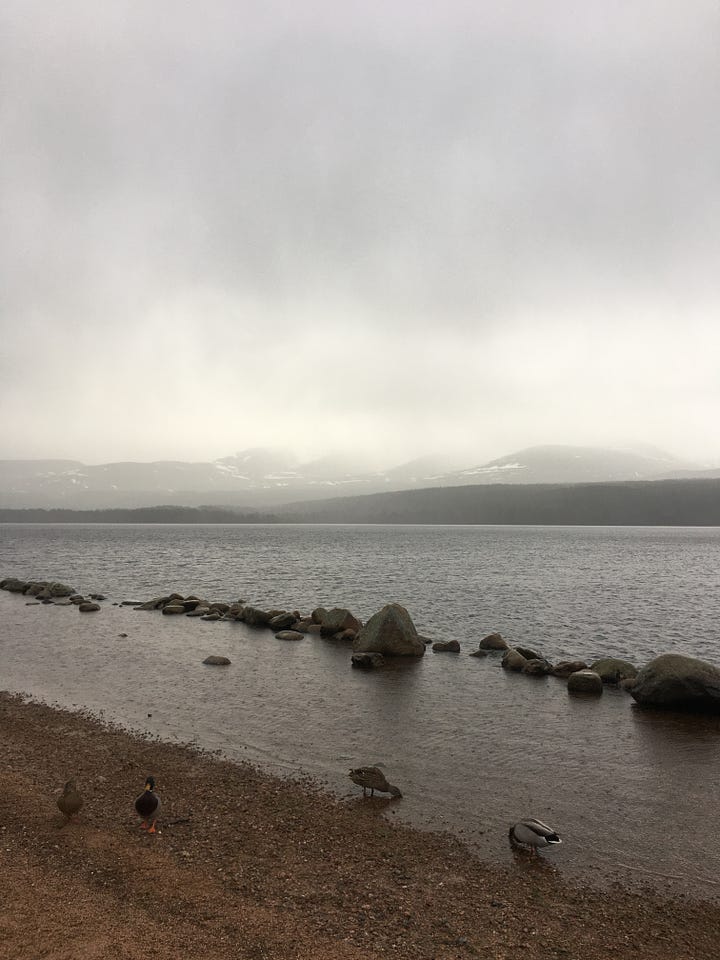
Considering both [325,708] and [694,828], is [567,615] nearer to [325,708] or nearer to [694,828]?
[325,708]

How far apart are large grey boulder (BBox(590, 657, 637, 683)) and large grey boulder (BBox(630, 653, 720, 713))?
2607mm

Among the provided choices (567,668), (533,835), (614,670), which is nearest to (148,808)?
(533,835)

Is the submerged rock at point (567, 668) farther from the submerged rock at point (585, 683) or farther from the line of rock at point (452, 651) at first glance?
the submerged rock at point (585, 683)

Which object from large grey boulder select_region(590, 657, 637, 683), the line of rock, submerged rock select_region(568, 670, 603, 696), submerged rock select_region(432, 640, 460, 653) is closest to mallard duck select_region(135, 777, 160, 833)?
the line of rock

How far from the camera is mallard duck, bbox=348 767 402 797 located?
14519 millimetres

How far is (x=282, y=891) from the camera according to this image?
33.8 feet

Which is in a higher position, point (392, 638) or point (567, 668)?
point (392, 638)

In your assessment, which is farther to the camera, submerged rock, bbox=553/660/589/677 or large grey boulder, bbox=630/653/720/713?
submerged rock, bbox=553/660/589/677

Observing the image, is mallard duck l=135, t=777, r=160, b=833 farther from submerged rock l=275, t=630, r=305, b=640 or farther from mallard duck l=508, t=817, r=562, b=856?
submerged rock l=275, t=630, r=305, b=640

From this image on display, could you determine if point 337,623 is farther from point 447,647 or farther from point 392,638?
point 447,647

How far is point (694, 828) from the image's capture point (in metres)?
13.4

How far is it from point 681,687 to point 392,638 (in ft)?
47.3

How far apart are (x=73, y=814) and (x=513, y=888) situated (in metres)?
9.73

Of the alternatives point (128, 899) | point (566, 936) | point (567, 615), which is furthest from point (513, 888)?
point (567, 615)
